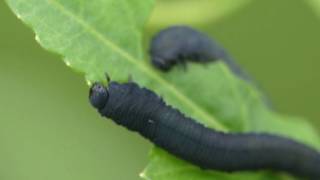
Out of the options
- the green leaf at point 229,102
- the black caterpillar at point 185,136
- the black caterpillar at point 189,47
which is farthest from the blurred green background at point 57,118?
the black caterpillar at point 185,136

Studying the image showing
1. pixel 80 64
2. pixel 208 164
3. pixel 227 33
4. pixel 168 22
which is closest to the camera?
pixel 80 64

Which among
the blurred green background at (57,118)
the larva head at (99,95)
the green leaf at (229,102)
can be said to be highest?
the green leaf at (229,102)

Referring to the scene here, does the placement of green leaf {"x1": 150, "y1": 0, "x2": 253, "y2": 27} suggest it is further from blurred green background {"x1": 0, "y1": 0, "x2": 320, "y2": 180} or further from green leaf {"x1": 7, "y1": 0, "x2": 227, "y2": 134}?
green leaf {"x1": 7, "y1": 0, "x2": 227, "y2": 134}

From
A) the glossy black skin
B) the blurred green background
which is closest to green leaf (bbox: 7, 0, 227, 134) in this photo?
the glossy black skin

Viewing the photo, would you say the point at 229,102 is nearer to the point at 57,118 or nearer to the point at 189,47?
the point at 189,47

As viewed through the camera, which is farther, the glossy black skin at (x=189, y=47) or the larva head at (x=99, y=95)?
the glossy black skin at (x=189, y=47)

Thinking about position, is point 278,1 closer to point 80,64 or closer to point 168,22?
point 168,22

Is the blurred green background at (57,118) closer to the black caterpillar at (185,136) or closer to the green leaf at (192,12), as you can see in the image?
the green leaf at (192,12)

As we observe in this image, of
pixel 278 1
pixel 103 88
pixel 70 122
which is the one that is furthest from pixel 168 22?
pixel 103 88
